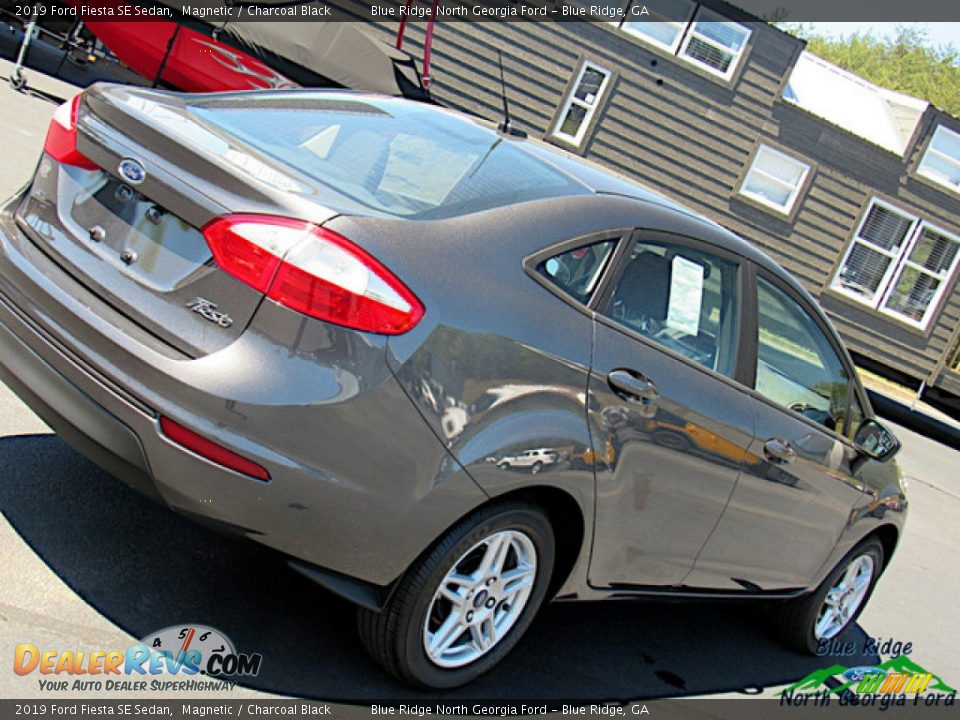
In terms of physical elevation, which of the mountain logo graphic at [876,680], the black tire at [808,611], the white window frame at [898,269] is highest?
the white window frame at [898,269]

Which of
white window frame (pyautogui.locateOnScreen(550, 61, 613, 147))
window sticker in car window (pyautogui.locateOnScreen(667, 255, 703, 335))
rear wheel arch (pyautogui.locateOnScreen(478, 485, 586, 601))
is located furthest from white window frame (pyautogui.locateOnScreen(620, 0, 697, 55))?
rear wheel arch (pyautogui.locateOnScreen(478, 485, 586, 601))

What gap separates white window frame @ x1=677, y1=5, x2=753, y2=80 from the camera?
2108cm

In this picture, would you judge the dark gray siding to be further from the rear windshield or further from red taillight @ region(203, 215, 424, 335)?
red taillight @ region(203, 215, 424, 335)

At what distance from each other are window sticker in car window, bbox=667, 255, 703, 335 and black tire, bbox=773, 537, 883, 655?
6.00ft

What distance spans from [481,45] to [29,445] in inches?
712

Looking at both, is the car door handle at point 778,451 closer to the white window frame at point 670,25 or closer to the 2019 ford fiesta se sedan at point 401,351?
the 2019 ford fiesta se sedan at point 401,351

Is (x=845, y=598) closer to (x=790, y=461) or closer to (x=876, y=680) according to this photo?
(x=876, y=680)

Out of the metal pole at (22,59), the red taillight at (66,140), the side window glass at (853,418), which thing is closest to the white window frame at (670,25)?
the metal pole at (22,59)

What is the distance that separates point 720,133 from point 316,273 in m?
19.7

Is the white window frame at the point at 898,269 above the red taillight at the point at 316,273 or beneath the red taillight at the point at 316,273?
above

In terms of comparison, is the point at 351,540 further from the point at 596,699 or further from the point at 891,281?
the point at 891,281

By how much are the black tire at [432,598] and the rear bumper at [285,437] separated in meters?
0.09

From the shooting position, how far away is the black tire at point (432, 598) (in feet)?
11.2

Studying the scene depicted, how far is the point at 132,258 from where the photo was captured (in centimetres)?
339
